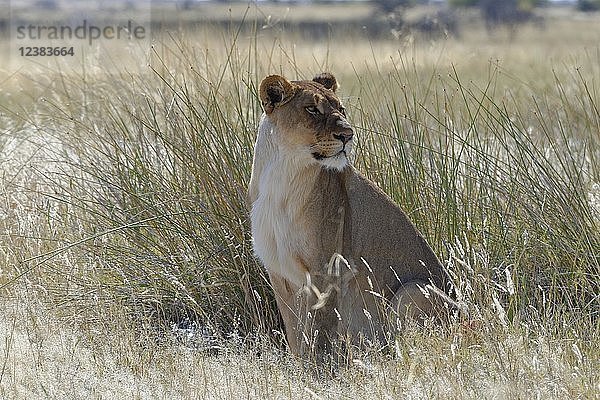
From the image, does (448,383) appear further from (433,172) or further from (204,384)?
(433,172)

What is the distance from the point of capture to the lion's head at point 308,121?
4.88m

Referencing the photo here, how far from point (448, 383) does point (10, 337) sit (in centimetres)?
219

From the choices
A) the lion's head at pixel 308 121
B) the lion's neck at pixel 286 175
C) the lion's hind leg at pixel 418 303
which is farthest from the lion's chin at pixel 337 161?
the lion's hind leg at pixel 418 303

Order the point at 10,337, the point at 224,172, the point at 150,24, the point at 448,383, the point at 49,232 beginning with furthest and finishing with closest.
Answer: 1. the point at 150,24
2. the point at 49,232
3. the point at 224,172
4. the point at 10,337
5. the point at 448,383

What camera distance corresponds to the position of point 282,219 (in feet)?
16.4

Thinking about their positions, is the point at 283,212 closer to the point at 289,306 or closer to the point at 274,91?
the point at 289,306

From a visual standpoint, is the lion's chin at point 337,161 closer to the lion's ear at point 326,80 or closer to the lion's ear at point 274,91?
the lion's ear at point 274,91

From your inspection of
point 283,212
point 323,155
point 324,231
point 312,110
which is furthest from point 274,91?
point 324,231

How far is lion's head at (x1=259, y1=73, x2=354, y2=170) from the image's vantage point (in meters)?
4.88

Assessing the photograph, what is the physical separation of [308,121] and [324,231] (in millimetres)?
546

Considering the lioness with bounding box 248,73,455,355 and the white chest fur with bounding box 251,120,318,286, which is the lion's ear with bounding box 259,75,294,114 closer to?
the lioness with bounding box 248,73,455,355

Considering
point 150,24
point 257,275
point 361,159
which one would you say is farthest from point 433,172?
point 150,24

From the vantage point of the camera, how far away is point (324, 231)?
5016mm

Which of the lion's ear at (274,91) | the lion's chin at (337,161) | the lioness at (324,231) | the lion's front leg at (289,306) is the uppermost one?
the lion's ear at (274,91)
